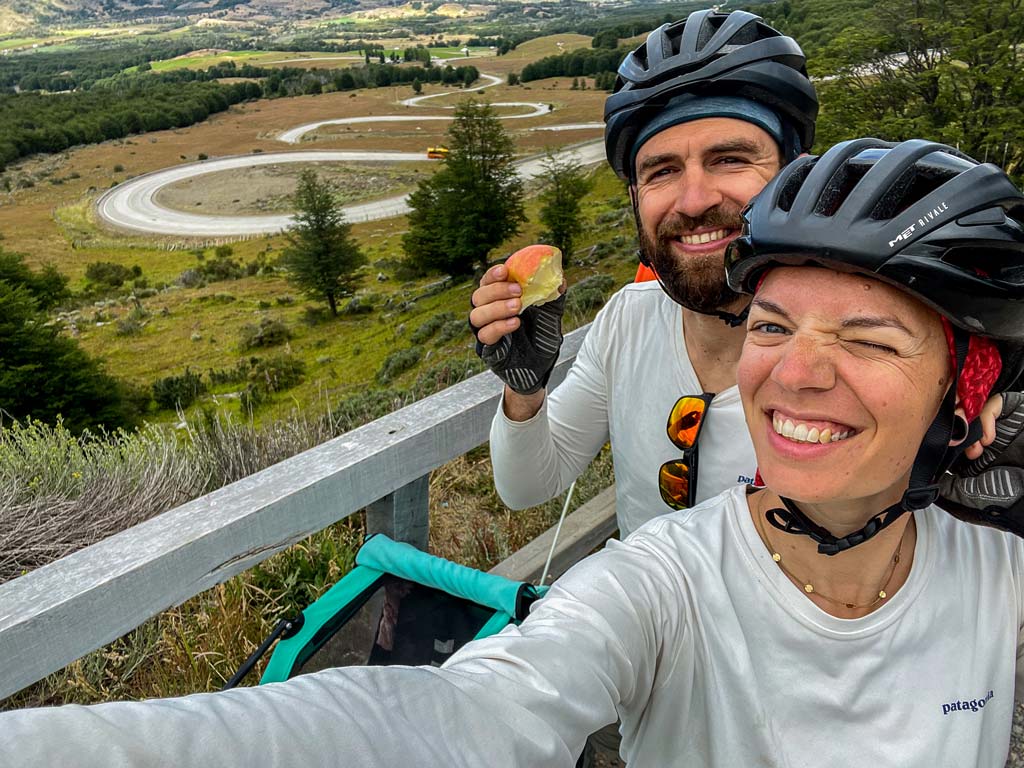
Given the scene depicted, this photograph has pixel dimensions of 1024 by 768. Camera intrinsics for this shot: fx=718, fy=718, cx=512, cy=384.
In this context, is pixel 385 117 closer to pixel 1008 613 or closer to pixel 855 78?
pixel 855 78

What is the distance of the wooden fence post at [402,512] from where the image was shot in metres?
2.28

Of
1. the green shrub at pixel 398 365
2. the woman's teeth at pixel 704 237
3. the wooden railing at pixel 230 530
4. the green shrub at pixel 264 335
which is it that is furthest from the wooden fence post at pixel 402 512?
the green shrub at pixel 264 335

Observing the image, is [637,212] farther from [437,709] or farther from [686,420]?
[437,709]

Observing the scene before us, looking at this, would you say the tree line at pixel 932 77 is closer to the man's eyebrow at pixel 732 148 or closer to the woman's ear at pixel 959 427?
the man's eyebrow at pixel 732 148

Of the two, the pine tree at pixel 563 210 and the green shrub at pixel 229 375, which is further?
the pine tree at pixel 563 210

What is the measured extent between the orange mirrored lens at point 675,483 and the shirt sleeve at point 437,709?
0.58 metres

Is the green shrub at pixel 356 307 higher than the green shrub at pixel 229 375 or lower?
lower

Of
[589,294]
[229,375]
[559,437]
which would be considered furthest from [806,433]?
[229,375]

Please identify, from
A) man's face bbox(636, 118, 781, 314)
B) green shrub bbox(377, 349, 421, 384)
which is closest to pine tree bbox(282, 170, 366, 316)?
green shrub bbox(377, 349, 421, 384)

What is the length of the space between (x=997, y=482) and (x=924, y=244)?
499mm

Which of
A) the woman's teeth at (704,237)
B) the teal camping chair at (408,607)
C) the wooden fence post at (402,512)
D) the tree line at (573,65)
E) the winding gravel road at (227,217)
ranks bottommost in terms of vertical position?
the winding gravel road at (227,217)

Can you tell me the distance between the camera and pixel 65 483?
338 cm

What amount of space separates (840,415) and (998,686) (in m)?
0.62

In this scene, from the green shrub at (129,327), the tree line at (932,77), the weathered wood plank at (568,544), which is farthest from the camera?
the green shrub at (129,327)
